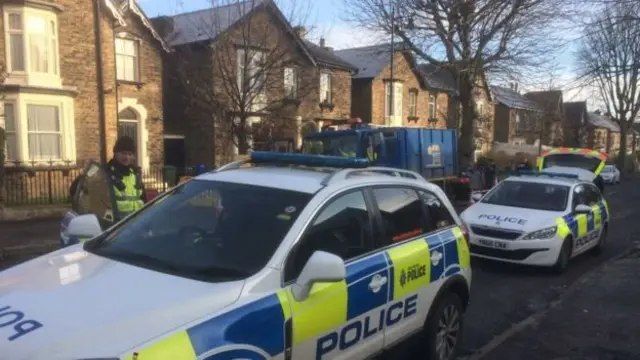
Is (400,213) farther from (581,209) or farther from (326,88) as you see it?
(326,88)

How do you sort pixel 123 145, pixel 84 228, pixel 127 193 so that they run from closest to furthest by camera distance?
pixel 84 228 < pixel 123 145 < pixel 127 193

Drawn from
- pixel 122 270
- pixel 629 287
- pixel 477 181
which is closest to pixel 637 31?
pixel 629 287

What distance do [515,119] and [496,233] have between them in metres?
47.5

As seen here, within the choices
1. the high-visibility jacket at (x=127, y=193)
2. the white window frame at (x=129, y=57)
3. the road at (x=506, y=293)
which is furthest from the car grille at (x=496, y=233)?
the white window frame at (x=129, y=57)

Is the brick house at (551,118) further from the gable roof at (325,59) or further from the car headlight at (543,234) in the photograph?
the car headlight at (543,234)

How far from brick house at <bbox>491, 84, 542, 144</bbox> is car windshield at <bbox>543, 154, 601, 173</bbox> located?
33992 millimetres

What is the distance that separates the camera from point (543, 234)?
7.88 meters

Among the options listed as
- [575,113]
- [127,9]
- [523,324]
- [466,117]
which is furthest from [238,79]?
[575,113]

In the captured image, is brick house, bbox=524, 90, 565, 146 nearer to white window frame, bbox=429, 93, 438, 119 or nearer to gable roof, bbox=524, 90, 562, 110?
gable roof, bbox=524, 90, 562, 110

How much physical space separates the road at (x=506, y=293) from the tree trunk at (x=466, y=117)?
12003 mm

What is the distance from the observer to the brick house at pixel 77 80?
1549 cm

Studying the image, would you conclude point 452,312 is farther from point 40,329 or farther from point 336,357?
point 40,329

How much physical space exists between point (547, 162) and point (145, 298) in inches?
679

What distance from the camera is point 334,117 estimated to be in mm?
27562
